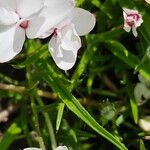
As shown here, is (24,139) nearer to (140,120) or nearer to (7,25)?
(140,120)

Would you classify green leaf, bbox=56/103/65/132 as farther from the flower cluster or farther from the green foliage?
the flower cluster

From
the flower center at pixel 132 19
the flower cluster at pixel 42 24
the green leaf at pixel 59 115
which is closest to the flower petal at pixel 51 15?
the flower cluster at pixel 42 24

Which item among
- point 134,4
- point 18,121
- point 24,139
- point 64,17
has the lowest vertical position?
point 24,139

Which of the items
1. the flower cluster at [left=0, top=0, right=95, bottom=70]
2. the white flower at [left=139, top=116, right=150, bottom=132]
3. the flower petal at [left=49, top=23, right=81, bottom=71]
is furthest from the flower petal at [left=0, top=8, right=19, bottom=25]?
the white flower at [left=139, top=116, right=150, bottom=132]

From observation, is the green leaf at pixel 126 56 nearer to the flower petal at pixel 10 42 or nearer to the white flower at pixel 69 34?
the white flower at pixel 69 34

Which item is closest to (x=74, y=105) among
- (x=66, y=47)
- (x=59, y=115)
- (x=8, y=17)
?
(x=59, y=115)

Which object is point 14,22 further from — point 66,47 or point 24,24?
point 66,47

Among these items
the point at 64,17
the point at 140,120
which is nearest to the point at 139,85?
the point at 140,120
